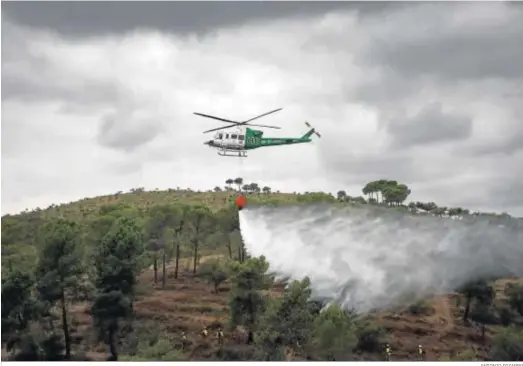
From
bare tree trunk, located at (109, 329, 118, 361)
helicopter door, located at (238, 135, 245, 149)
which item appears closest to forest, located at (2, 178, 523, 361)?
bare tree trunk, located at (109, 329, 118, 361)

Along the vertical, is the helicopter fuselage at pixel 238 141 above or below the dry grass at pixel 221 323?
above

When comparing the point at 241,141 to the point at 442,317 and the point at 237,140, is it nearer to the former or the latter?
the point at 237,140

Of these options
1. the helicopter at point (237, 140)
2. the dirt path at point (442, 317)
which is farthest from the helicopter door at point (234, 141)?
the dirt path at point (442, 317)

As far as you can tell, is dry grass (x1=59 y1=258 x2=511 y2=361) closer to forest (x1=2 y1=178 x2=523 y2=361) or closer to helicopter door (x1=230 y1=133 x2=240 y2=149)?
forest (x1=2 y1=178 x2=523 y2=361)

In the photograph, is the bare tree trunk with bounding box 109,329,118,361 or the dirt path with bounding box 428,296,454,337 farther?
the dirt path with bounding box 428,296,454,337

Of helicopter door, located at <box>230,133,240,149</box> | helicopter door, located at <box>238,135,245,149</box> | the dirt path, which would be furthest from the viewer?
the dirt path

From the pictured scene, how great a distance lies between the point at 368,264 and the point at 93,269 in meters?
31.9

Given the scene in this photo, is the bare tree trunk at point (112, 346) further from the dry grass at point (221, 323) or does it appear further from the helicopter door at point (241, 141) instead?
the helicopter door at point (241, 141)

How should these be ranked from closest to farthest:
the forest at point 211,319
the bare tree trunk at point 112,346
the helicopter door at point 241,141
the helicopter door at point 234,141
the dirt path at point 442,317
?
the forest at point 211,319, the bare tree trunk at point 112,346, the helicopter door at point 234,141, the helicopter door at point 241,141, the dirt path at point 442,317

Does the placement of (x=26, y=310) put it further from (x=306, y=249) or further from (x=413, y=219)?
(x=413, y=219)

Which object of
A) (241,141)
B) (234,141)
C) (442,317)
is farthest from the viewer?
(442,317)

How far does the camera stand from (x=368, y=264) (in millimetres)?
85875

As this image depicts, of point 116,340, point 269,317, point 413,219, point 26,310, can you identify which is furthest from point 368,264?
point 26,310

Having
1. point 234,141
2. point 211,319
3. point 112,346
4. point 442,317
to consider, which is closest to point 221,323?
point 211,319
